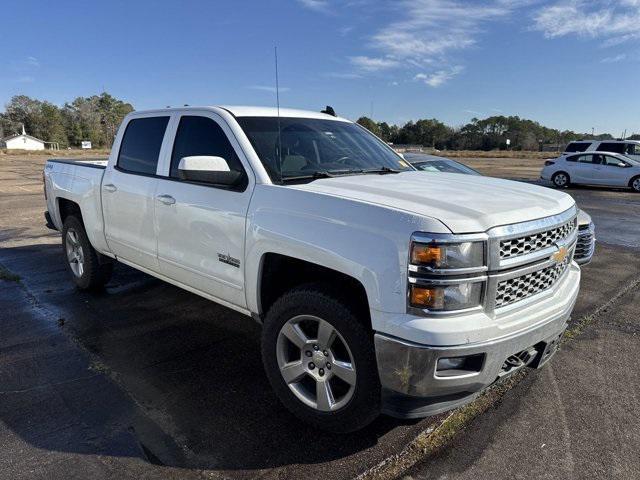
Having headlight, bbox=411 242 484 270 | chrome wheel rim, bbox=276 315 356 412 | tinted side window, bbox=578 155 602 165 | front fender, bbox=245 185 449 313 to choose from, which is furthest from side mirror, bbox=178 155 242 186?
tinted side window, bbox=578 155 602 165

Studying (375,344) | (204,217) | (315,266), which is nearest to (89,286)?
(204,217)

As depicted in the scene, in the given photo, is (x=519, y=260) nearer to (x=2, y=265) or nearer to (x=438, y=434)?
(x=438, y=434)

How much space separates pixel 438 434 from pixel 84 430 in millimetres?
2155

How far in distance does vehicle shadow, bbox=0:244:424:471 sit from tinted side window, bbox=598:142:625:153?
21.5 meters

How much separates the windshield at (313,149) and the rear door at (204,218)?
19 centimetres

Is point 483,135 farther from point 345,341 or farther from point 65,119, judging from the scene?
point 345,341

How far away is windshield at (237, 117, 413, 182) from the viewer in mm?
3418

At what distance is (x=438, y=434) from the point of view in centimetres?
296

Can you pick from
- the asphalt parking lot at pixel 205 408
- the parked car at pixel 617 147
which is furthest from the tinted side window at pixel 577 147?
the asphalt parking lot at pixel 205 408

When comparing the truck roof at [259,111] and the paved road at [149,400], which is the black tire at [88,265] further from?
the truck roof at [259,111]

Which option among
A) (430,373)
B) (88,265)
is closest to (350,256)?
(430,373)

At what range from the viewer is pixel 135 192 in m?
4.28

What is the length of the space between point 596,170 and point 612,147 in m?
2.85

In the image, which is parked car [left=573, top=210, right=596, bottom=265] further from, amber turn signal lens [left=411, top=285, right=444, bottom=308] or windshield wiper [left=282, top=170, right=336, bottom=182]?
amber turn signal lens [left=411, top=285, right=444, bottom=308]
